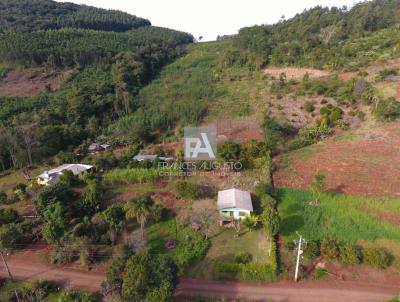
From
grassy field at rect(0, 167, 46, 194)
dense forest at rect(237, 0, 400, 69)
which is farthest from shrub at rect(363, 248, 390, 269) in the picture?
dense forest at rect(237, 0, 400, 69)

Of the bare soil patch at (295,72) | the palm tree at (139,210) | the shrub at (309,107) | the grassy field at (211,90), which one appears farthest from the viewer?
the bare soil patch at (295,72)

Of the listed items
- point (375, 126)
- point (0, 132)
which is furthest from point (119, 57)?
point (375, 126)

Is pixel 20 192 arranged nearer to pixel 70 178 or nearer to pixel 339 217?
pixel 70 178

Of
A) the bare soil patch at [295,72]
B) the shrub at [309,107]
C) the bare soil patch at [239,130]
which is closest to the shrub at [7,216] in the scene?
the bare soil patch at [239,130]

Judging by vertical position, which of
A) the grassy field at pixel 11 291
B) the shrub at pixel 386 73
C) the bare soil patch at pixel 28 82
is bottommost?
the grassy field at pixel 11 291

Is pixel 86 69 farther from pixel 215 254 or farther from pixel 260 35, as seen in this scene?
pixel 215 254

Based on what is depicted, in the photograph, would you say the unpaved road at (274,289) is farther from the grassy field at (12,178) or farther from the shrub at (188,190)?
the grassy field at (12,178)

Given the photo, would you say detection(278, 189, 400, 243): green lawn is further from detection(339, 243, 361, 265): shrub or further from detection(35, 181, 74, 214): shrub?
detection(35, 181, 74, 214): shrub

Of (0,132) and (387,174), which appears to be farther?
(0,132)
